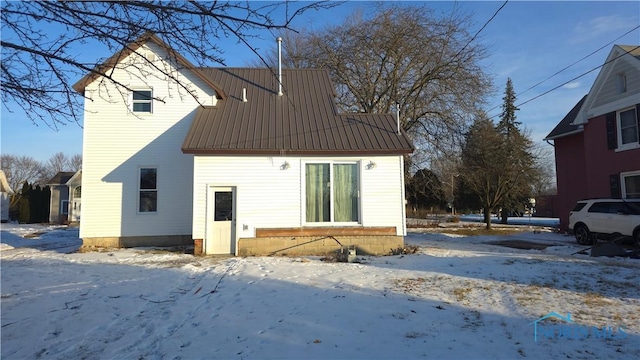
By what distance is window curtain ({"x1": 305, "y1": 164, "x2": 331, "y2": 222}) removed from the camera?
1196 centimetres

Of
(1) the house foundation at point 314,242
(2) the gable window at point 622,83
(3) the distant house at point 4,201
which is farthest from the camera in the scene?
(3) the distant house at point 4,201

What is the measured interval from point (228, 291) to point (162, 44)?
15.8 feet

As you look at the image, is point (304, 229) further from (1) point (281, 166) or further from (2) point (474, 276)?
(2) point (474, 276)

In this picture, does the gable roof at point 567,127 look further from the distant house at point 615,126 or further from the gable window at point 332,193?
the gable window at point 332,193

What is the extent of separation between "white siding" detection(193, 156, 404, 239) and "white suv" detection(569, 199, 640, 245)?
837 centimetres

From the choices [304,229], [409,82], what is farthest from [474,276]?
[409,82]

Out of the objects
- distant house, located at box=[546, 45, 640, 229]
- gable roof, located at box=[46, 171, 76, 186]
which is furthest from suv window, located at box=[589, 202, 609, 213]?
gable roof, located at box=[46, 171, 76, 186]

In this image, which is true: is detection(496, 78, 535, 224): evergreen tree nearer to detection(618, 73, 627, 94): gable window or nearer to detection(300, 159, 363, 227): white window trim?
detection(618, 73, 627, 94): gable window

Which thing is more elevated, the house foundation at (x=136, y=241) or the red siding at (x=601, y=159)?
the red siding at (x=601, y=159)

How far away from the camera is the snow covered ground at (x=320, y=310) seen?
14.9 feet

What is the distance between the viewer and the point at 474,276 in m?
8.40

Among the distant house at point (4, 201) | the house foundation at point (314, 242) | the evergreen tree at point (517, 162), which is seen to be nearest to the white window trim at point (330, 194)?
the house foundation at point (314, 242)

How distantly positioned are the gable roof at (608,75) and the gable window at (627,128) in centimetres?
46

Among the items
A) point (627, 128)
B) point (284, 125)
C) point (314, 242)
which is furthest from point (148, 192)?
point (627, 128)
